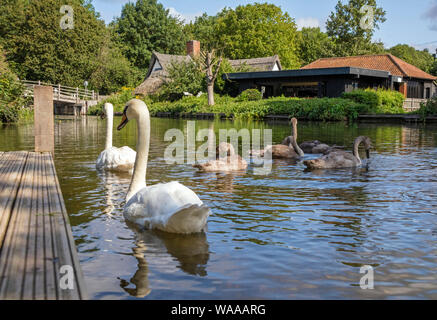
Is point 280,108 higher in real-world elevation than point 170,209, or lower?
higher

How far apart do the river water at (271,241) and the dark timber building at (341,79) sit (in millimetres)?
33870

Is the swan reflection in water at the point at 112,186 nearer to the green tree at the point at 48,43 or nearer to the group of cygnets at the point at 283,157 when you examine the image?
the group of cygnets at the point at 283,157

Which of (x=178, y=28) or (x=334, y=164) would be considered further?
(x=178, y=28)

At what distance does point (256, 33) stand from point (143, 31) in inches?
748

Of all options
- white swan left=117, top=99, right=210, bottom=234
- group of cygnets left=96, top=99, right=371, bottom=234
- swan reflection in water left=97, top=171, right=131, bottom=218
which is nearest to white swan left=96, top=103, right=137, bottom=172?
swan reflection in water left=97, top=171, right=131, bottom=218

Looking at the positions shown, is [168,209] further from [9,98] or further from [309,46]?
[309,46]

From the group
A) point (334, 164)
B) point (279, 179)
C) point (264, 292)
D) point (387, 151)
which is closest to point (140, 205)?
point (264, 292)

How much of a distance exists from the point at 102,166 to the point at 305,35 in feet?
290

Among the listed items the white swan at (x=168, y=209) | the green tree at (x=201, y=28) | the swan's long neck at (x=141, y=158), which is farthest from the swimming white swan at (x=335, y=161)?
the green tree at (x=201, y=28)

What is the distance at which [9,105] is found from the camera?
25016 mm

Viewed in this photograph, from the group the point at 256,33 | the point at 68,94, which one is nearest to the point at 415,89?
the point at 256,33

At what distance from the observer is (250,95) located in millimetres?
48000
